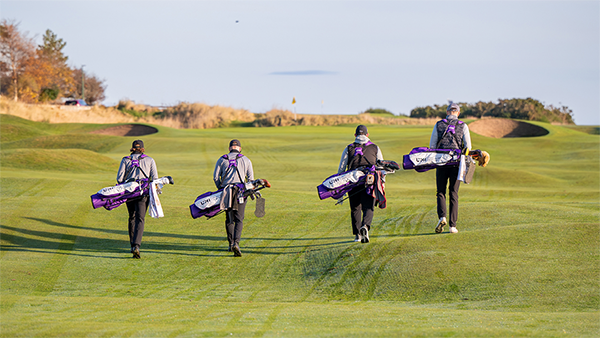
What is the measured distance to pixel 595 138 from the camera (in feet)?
118

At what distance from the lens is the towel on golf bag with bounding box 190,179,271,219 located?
967 centimetres

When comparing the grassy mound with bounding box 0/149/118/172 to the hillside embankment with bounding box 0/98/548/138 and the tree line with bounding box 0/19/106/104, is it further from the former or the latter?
the tree line with bounding box 0/19/106/104

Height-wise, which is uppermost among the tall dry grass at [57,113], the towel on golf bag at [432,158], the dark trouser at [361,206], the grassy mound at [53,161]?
the tall dry grass at [57,113]

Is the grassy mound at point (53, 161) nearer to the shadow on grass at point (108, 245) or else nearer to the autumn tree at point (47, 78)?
the shadow on grass at point (108, 245)

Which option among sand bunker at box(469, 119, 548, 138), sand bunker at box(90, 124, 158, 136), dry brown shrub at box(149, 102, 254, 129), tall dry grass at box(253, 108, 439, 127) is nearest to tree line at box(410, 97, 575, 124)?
tall dry grass at box(253, 108, 439, 127)

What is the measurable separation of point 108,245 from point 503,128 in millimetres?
37315

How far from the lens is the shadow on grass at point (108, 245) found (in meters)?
10.2

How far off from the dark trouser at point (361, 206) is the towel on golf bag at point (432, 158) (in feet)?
2.86

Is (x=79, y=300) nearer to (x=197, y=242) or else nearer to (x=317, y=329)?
(x=317, y=329)

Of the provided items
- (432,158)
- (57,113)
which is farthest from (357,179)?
(57,113)

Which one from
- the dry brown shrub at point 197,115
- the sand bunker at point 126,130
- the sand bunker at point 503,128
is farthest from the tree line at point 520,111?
the sand bunker at point 126,130

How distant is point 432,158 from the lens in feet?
32.6

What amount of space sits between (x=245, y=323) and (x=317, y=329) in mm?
765

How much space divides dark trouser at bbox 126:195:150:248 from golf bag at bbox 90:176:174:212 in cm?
15
